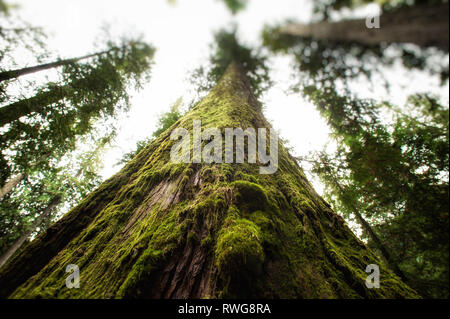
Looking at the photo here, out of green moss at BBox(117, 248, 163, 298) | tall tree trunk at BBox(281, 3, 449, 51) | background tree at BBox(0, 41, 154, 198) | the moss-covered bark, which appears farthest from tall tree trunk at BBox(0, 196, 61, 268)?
tall tree trunk at BBox(281, 3, 449, 51)

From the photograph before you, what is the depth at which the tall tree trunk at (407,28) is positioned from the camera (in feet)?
5.47

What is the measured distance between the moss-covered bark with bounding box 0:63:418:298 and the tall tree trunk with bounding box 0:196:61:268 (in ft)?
52.6

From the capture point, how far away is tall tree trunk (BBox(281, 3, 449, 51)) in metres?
1.67

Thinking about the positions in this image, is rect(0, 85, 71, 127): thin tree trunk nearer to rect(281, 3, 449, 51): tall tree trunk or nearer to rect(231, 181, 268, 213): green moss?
rect(231, 181, 268, 213): green moss

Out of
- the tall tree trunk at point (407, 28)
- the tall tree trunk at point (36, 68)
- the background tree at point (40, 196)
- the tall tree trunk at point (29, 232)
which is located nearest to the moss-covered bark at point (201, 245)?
the tall tree trunk at point (407, 28)

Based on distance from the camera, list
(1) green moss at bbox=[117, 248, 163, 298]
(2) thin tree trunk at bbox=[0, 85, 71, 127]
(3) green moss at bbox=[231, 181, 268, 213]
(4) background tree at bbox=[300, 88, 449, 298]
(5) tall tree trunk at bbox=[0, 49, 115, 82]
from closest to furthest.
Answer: (1) green moss at bbox=[117, 248, 163, 298] → (4) background tree at bbox=[300, 88, 449, 298] → (3) green moss at bbox=[231, 181, 268, 213] → (5) tall tree trunk at bbox=[0, 49, 115, 82] → (2) thin tree trunk at bbox=[0, 85, 71, 127]

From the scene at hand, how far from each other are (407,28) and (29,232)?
2223cm

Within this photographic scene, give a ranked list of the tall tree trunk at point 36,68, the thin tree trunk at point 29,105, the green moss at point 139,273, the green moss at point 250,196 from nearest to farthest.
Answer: the green moss at point 139,273
the green moss at point 250,196
the tall tree trunk at point 36,68
the thin tree trunk at point 29,105

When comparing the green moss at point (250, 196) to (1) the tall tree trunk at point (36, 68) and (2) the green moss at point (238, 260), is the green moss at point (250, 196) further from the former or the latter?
(1) the tall tree trunk at point (36, 68)

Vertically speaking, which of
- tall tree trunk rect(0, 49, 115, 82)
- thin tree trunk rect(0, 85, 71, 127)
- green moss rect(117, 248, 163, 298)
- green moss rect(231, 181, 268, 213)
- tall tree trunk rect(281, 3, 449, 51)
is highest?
tall tree trunk rect(0, 49, 115, 82)

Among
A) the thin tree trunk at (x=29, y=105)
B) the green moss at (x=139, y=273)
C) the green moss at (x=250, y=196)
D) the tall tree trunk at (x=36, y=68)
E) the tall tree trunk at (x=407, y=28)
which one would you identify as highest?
the tall tree trunk at (x=36, y=68)

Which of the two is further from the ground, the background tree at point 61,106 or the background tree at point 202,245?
the background tree at point 61,106

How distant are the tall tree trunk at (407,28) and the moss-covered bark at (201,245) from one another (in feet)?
8.11

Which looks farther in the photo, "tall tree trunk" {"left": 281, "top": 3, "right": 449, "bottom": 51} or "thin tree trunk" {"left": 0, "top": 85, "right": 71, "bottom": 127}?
"thin tree trunk" {"left": 0, "top": 85, "right": 71, "bottom": 127}
